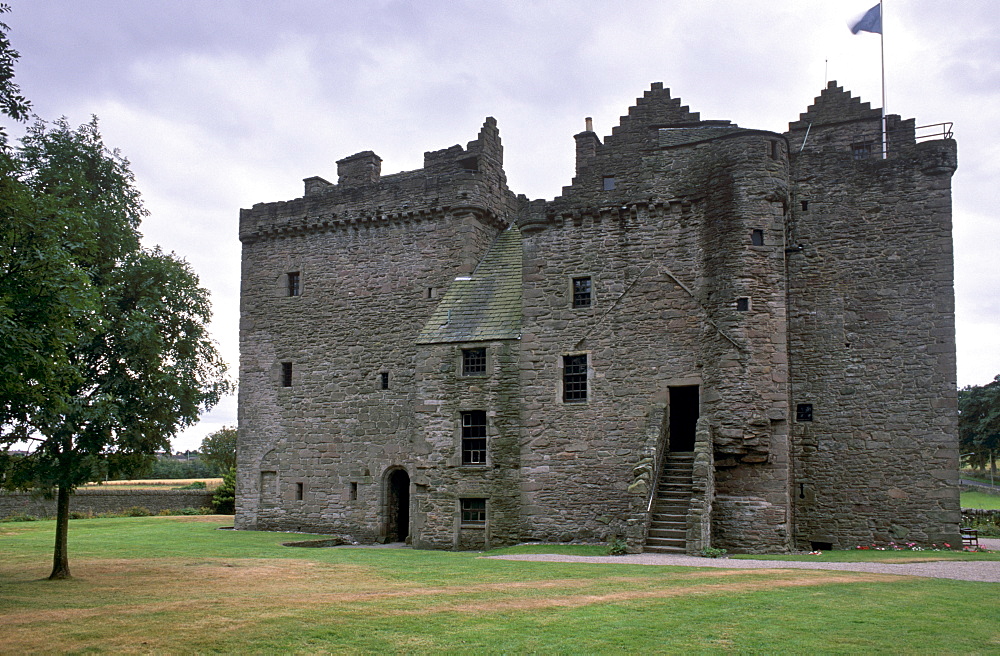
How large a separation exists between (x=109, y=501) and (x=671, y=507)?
101ft

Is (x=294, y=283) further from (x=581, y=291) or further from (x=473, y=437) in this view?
(x=581, y=291)

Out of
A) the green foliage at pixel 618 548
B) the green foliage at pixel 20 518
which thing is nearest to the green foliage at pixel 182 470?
the green foliage at pixel 20 518

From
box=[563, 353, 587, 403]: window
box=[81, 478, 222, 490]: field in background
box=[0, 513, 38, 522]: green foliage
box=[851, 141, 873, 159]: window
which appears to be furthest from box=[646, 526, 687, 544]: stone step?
box=[81, 478, 222, 490]: field in background

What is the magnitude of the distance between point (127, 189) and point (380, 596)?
1078 centimetres

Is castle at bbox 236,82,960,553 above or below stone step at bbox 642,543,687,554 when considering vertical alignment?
above

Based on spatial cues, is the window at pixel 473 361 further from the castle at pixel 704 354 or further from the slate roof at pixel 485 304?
the slate roof at pixel 485 304

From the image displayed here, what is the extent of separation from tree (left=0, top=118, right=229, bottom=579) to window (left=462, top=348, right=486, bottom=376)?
7.47 metres

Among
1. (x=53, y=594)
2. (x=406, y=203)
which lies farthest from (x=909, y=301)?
(x=53, y=594)

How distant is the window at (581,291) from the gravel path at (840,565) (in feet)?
24.5

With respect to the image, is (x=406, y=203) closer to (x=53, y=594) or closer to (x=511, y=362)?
(x=511, y=362)

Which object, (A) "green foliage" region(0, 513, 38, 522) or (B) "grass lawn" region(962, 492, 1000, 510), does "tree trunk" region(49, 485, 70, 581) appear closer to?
(A) "green foliage" region(0, 513, 38, 522)

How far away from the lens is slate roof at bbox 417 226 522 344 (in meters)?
24.2

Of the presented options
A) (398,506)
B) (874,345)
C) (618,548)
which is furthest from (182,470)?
(874,345)

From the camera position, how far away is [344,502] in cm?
2728
